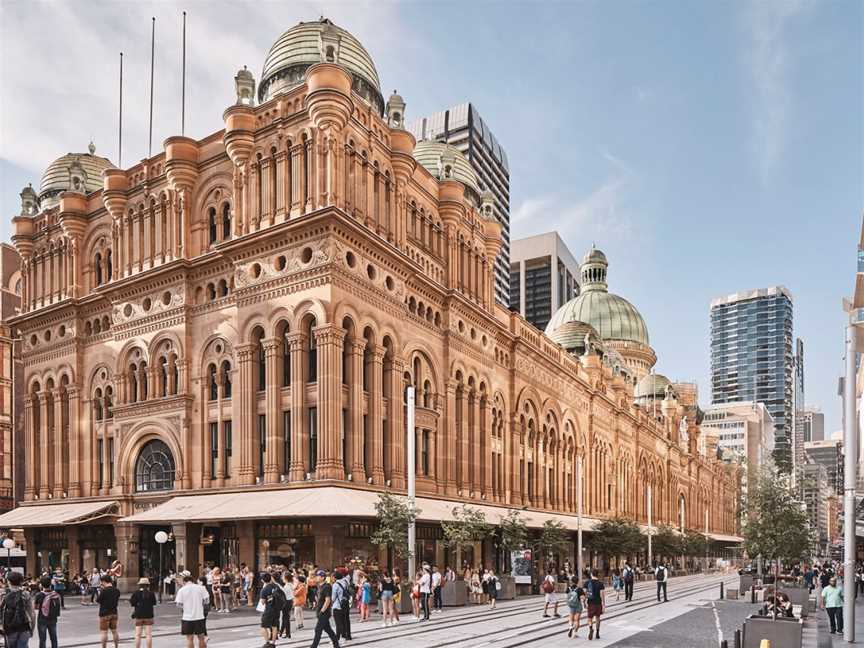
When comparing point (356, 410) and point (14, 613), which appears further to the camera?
point (356, 410)

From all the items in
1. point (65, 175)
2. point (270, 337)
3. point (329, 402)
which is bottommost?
point (329, 402)

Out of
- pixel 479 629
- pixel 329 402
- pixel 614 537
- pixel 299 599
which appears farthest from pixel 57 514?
pixel 614 537

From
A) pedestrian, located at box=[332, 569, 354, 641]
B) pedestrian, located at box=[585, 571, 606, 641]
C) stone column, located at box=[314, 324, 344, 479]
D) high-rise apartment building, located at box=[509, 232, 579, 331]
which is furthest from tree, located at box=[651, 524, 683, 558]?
high-rise apartment building, located at box=[509, 232, 579, 331]

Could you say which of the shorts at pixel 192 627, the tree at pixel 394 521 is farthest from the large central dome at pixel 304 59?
the shorts at pixel 192 627

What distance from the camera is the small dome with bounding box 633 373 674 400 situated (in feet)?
385

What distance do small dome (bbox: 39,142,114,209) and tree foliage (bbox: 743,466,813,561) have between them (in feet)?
143

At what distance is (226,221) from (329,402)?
12328 mm

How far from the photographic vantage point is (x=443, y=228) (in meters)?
53.1

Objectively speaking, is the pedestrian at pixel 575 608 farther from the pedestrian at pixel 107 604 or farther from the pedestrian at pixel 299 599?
the pedestrian at pixel 107 604

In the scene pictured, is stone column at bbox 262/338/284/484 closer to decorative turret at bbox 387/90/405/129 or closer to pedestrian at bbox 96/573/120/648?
decorative turret at bbox 387/90/405/129

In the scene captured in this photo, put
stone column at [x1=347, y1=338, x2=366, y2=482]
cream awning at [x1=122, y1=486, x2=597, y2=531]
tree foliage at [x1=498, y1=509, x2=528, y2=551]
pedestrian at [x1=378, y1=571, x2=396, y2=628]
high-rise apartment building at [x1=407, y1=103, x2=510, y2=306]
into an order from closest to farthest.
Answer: pedestrian at [x1=378, y1=571, x2=396, y2=628]
cream awning at [x1=122, y1=486, x2=597, y2=531]
stone column at [x1=347, y1=338, x2=366, y2=482]
tree foliage at [x1=498, y1=509, x2=528, y2=551]
high-rise apartment building at [x1=407, y1=103, x2=510, y2=306]

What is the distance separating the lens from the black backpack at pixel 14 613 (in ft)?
49.2

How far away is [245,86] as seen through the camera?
45.7 m

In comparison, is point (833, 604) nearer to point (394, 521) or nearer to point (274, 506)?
point (394, 521)
